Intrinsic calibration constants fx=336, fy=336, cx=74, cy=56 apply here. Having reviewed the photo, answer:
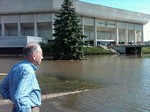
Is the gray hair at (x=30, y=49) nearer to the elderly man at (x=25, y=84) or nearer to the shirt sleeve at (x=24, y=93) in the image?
the elderly man at (x=25, y=84)

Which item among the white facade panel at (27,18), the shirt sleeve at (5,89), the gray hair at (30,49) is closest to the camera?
the gray hair at (30,49)

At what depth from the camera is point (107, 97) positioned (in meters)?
13.6

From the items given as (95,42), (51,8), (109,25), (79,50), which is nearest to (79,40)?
(79,50)

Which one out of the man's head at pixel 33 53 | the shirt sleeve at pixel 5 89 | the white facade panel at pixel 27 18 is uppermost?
the white facade panel at pixel 27 18

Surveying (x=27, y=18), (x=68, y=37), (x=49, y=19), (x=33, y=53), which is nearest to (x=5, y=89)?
(x=33, y=53)

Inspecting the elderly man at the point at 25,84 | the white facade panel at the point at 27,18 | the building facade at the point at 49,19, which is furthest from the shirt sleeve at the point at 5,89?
the white facade panel at the point at 27,18

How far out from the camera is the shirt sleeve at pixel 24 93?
153 inches

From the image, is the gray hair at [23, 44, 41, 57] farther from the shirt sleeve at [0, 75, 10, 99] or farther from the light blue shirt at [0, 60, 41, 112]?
the shirt sleeve at [0, 75, 10, 99]

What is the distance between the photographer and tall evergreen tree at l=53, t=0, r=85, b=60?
5259 centimetres

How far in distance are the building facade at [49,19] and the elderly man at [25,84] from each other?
7231cm

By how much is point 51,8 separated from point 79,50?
39867 millimetres

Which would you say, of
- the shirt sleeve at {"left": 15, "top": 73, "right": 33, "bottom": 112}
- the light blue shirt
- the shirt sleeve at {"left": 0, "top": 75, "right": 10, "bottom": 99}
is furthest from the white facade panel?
the shirt sleeve at {"left": 15, "top": 73, "right": 33, "bottom": 112}

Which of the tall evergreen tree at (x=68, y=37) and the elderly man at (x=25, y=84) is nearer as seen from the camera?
the elderly man at (x=25, y=84)

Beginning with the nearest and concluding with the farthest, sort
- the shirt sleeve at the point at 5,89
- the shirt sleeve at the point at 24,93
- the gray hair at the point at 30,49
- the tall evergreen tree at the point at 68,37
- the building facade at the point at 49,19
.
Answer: the shirt sleeve at the point at 24,93 < the gray hair at the point at 30,49 < the shirt sleeve at the point at 5,89 < the tall evergreen tree at the point at 68,37 < the building facade at the point at 49,19
